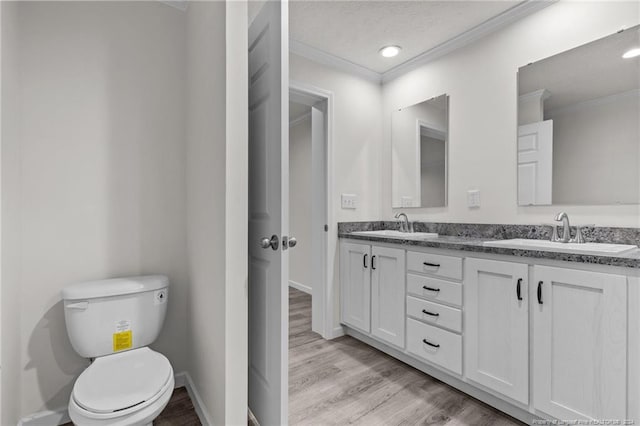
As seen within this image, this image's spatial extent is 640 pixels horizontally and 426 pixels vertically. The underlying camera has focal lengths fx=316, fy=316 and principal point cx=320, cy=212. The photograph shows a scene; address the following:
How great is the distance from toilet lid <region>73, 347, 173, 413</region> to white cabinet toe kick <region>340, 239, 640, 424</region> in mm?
1477

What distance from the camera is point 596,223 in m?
1.71

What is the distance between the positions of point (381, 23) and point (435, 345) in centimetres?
216

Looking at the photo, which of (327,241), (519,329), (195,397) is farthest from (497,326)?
(195,397)

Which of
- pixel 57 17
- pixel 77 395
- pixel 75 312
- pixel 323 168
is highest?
pixel 57 17

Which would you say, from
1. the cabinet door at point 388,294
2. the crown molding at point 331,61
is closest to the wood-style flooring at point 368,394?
the cabinet door at point 388,294

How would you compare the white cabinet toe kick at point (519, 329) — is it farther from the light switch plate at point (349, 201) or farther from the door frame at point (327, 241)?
the light switch plate at point (349, 201)

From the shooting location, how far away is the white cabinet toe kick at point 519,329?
1263mm

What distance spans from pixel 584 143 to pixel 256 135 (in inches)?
71.2

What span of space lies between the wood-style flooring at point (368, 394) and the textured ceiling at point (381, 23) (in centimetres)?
237

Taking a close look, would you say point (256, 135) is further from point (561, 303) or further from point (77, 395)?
point (561, 303)

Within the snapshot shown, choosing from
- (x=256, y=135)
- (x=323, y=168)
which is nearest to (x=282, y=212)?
(x=256, y=135)

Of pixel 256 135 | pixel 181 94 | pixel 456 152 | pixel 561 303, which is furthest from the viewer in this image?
pixel 456 152

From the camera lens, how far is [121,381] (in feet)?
4.30

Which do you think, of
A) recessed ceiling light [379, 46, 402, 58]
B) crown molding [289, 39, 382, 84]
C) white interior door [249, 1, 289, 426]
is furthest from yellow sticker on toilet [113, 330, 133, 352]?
recessed ceiling light [379, 46, 402, 58]
